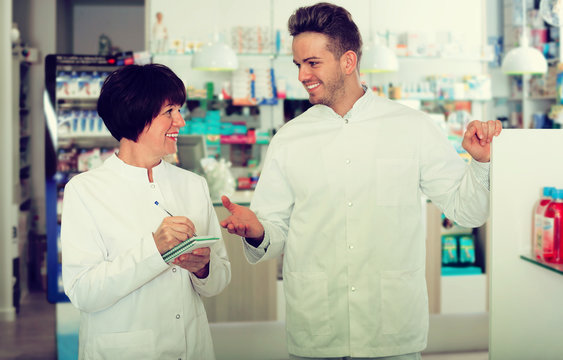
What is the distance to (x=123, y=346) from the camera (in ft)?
5.90

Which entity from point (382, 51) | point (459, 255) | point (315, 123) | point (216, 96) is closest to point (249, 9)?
point (216, 96)

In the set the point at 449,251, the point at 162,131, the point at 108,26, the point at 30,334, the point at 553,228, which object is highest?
the point at 108,26

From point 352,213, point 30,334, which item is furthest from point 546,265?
point 30,334

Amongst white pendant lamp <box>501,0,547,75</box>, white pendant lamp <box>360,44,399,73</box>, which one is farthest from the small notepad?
white pendant lamp <box>501,0,547,75</box>

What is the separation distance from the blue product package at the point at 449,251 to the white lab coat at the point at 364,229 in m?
2.62

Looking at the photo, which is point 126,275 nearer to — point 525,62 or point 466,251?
point 466,251

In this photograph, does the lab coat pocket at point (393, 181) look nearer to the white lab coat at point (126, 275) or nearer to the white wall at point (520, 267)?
the white wall at point (520, 267)

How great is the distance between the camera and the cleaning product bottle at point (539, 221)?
176 centimetres

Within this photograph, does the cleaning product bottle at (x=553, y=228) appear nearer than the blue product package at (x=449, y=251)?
Yes

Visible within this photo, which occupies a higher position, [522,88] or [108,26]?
[108,26]

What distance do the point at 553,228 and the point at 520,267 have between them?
0.47 ft

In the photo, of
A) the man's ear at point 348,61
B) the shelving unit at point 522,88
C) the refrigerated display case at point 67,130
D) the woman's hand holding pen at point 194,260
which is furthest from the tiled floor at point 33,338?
the shelving unit at point 522,88

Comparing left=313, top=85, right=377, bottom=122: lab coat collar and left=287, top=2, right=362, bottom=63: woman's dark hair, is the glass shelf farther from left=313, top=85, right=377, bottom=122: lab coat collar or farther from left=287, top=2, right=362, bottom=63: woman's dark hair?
left=287, top=2, right=362, bottom=63: woman's dark hair

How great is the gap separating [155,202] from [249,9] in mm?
4543
